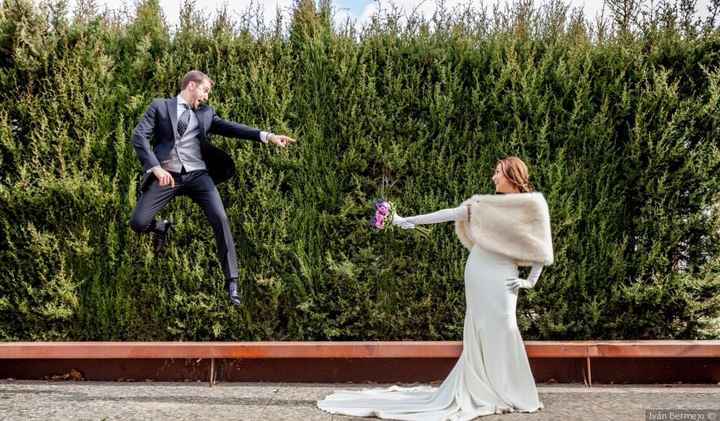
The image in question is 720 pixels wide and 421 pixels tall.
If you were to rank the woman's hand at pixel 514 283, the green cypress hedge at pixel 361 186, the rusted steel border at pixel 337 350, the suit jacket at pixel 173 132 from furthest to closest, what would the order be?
1. the green cypress hedge at pixel 361 186
2. the rusted steel border at pixel 337 350
3. the suit jacket at pixel 173 132
4. the woman's hand at pixel 514 283

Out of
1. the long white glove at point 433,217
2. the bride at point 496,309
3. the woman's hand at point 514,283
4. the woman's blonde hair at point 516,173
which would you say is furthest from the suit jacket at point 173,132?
the woman's hand at point 514,283

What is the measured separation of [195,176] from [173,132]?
39 cm

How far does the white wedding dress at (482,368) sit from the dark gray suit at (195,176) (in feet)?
4.76

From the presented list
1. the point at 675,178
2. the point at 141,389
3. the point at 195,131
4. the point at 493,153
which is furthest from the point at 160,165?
the point at 675,178

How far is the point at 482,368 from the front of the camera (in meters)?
5.20

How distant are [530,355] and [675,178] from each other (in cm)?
215

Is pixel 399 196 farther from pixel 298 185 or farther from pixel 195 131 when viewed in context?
pixel 195 131

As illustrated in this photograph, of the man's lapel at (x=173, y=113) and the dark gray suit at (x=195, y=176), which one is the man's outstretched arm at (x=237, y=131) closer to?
the dark gray suit at (x=195, y=176)

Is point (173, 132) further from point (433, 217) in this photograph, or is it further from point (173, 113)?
point (433, 217)

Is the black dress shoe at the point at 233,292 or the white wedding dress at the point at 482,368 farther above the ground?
the black dress shoe at the point at 233,292

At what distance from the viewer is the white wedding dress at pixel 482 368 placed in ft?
16.5

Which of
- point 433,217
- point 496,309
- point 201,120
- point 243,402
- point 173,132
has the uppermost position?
point 201,120

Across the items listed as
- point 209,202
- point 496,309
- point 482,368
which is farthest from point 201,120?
point 482,368

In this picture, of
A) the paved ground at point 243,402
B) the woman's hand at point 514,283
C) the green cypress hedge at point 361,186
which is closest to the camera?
the paved ground at point 243,402
